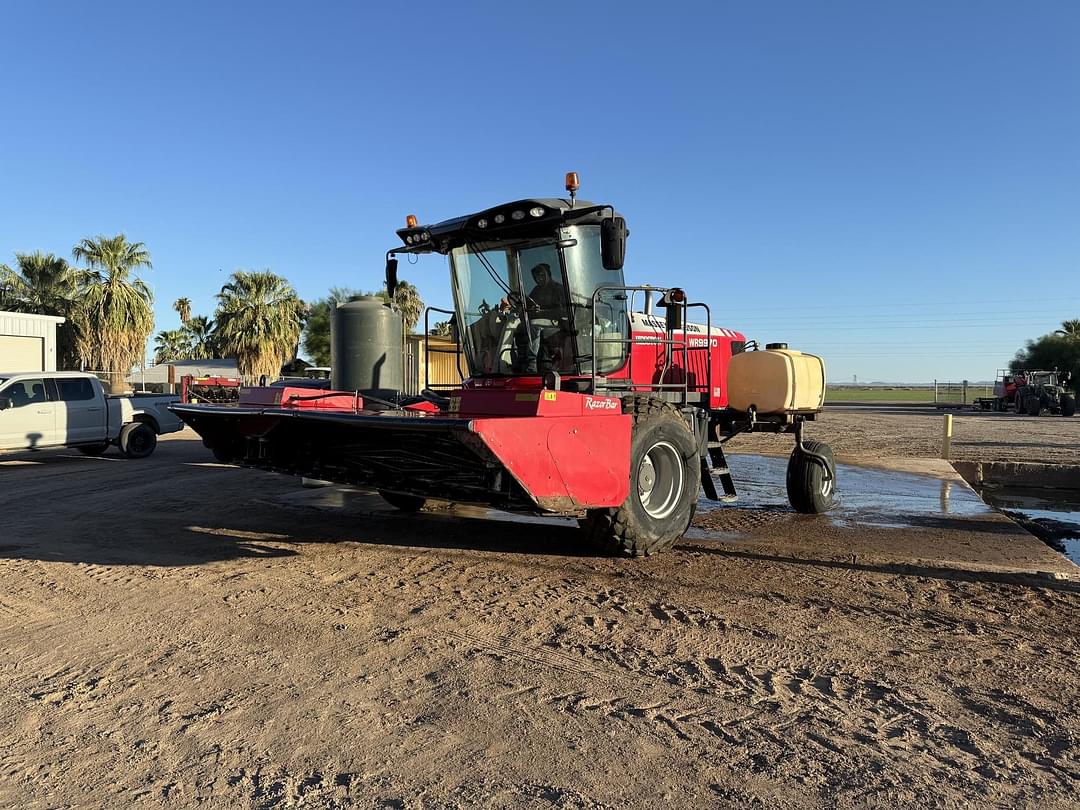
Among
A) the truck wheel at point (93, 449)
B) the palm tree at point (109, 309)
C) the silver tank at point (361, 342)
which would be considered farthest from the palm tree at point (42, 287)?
the silver tank at point (361, 342)

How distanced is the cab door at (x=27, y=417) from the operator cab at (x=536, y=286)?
10.0 meters

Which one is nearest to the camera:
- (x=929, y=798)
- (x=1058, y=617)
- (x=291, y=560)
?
(x=929, y=798)

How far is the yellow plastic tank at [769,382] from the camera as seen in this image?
8.24m

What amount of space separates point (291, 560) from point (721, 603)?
3428 millimetres

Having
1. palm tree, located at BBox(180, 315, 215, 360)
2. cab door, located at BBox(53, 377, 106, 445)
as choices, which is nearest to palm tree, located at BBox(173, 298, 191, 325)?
palm tree, located at BBox(180, 315, 215, 360)

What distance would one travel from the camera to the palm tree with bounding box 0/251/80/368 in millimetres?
33875

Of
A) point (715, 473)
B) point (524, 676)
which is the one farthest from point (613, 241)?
point (715, 473)

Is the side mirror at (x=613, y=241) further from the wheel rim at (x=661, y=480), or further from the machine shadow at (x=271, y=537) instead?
the machine shadow at (x=271, y=537)

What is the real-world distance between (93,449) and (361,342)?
359 inches

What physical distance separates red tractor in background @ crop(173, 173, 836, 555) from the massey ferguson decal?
18mm

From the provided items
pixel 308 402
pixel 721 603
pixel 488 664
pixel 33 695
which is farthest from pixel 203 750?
pixel 308 402

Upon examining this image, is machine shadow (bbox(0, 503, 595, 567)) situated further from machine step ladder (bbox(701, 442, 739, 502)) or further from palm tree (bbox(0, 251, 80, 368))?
palm tree (bbox(0, 251, 80, 368))

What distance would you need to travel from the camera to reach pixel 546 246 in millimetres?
6195

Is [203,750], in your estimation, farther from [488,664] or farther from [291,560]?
[291,560]
